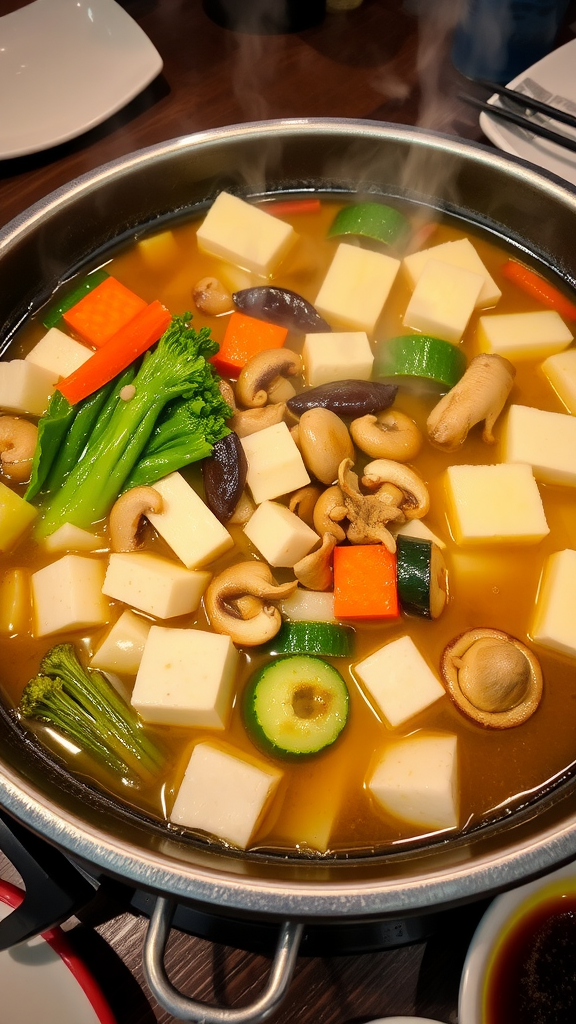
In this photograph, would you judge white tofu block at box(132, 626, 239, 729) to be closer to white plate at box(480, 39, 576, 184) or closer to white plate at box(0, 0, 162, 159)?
white plate at box(480, 39, 576, 184)

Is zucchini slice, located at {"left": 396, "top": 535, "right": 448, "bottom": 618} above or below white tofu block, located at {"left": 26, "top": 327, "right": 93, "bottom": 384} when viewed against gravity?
below

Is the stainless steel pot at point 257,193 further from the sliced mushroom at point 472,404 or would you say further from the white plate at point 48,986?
the sliced mushroom at point 472,404

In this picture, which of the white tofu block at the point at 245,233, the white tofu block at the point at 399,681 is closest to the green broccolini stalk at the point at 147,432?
the white tofu block at the point at 245,233

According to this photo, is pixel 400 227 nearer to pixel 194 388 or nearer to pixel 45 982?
pixel 194 388

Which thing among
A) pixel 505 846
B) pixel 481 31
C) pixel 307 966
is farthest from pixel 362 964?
pixel 481 31

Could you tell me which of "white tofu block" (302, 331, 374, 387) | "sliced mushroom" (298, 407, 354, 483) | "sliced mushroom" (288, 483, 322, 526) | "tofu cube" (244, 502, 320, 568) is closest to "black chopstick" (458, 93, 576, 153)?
"white tofu block" (302, 331, 374, 387)
